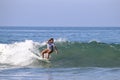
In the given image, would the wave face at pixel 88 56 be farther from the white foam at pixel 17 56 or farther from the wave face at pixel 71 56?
the white foam at pixel 17 56

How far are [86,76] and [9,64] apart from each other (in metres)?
7.10

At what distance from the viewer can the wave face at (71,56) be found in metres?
24.4

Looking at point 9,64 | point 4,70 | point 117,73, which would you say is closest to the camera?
point 117,73

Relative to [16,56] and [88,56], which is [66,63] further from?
[16,56]

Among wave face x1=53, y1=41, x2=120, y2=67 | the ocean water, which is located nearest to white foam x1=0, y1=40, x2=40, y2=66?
the ocean water

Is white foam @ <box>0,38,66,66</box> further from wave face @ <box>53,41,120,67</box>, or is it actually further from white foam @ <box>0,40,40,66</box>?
wave face @ <box>53,41,120,67</box>

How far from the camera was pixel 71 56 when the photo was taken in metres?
27.2

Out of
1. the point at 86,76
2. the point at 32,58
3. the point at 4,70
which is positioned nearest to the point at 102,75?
the point at 86,76

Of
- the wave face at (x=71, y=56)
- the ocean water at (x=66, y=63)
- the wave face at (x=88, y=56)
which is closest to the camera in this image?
the ocean water at (x=66, y=63)

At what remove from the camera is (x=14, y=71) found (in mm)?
20609

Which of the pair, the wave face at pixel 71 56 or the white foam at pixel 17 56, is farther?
the white foam at pixel 17 56

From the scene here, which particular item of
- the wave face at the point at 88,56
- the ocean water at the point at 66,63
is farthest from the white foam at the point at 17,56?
the wave face at the point at 88,56

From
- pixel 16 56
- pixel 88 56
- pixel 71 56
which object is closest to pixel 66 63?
pixel 71 56

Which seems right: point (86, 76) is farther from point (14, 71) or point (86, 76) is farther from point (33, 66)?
point (33, 66)
